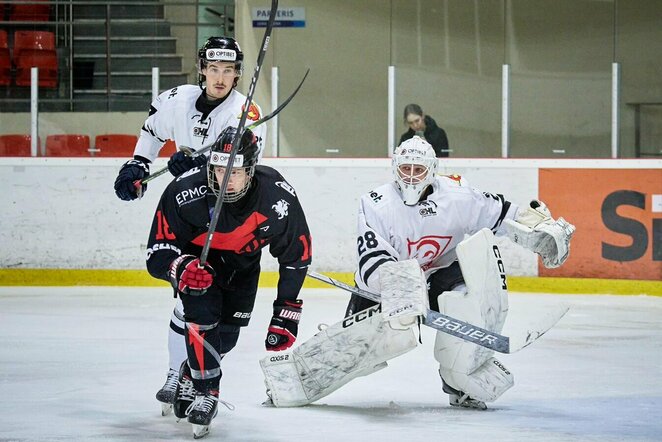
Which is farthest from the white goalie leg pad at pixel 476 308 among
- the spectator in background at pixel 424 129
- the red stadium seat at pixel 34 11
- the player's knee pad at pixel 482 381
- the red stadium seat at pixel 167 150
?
the red stadium seat at pixel 34 11

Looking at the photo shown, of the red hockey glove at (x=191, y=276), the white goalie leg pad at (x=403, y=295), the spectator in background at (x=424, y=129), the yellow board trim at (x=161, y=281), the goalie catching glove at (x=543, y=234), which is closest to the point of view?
the red hockey glove at (x=191, y=276)

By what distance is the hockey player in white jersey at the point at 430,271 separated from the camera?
13.3ft

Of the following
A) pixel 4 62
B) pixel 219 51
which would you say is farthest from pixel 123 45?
pixel 219 51

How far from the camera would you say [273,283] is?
8.09 m

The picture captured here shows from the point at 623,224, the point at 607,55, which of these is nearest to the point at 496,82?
the point at 607,55

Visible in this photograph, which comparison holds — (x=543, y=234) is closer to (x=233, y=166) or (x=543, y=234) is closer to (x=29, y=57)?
(x=233, y=166)

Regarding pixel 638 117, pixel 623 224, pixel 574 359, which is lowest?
pixel 574 359

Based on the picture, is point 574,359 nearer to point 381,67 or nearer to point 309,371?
point 309,371

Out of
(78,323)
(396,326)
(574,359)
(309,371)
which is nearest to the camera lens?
(396,326)

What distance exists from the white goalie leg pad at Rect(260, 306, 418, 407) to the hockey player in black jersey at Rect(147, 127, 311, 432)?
358 mm

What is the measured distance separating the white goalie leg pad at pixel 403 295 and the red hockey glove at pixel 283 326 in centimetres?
28

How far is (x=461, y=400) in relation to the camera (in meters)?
4.14

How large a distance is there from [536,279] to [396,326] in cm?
435

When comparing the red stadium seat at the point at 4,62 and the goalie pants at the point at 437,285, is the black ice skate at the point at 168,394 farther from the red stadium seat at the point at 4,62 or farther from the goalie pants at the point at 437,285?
the red stadium seat at the point at 4,62
